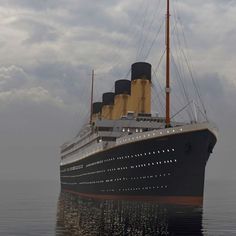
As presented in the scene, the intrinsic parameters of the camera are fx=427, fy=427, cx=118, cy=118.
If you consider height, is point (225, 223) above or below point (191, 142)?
below

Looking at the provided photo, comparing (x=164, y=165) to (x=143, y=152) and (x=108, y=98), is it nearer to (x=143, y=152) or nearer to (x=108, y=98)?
(x=143, y=152)

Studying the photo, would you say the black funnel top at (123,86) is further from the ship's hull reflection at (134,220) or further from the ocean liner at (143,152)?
the ship's hull reflection at (134,220)

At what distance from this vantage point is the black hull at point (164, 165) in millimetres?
47219

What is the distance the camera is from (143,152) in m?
49.9

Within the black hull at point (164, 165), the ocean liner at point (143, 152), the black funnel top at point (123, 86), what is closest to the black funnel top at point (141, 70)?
the ocean liner at point (143, 152)

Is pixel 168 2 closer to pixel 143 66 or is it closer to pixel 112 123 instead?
pixel 143 66

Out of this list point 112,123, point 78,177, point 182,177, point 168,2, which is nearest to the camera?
point 182,177

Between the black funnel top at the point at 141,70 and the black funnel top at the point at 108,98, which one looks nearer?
the black funnel top at the point at 141,70

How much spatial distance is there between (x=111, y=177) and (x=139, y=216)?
14.6 meters

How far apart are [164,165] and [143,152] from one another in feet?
10.7

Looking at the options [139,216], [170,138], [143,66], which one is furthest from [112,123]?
[139,216]

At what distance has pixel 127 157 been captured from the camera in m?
52.4

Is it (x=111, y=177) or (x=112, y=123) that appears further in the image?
(x=112, y=123)

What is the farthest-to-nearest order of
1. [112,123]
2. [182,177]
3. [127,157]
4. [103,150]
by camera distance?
[112,123]
[103,150]
[127,157]
[182,177]
